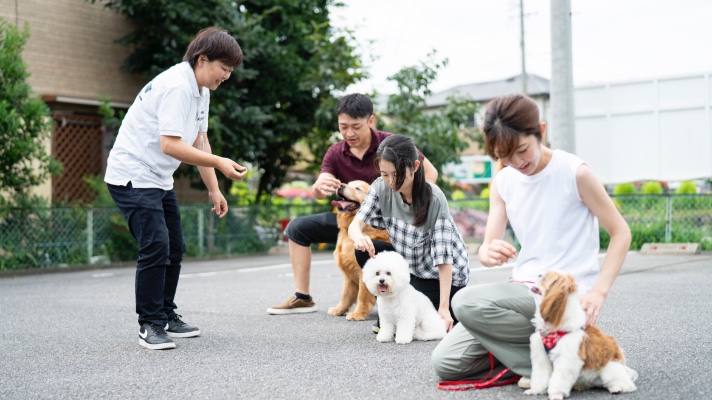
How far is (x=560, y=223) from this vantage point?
3143 millimetres

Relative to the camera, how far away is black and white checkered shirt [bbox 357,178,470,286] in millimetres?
4720

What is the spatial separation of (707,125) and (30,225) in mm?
12000

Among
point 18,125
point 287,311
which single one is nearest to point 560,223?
point 287,311

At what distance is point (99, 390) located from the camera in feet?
11.2

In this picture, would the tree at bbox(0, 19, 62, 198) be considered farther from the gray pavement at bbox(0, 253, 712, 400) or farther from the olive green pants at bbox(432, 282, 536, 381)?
the olive green pants at bbox(432, 282, 536, 381)

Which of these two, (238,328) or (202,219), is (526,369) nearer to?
(238,328)

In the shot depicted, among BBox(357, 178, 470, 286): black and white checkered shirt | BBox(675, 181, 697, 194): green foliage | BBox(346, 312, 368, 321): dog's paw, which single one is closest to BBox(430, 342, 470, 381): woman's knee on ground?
BBox(357, 178, 470, 286): black and white checkered shirt

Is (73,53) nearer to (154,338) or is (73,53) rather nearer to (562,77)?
(562,77)

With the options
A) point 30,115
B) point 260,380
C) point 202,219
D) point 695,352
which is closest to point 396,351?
point 260,380

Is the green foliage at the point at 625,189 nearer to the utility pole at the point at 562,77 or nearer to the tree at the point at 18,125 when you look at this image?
the utility pole at the point at 562,77

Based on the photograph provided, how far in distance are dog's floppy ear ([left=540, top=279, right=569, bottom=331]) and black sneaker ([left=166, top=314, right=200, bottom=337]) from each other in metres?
2.81

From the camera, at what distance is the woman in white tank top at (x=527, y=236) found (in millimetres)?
2969

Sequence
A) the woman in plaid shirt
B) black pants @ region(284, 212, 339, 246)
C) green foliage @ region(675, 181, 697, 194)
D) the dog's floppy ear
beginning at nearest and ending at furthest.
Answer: the dog's floppy ear → the woman in plaid shirt → black pants @ region(284, 212, 339, 246) → green foliage @ region(675, 181, 697, 194)

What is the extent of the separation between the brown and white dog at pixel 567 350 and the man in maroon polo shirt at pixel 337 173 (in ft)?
7.34
